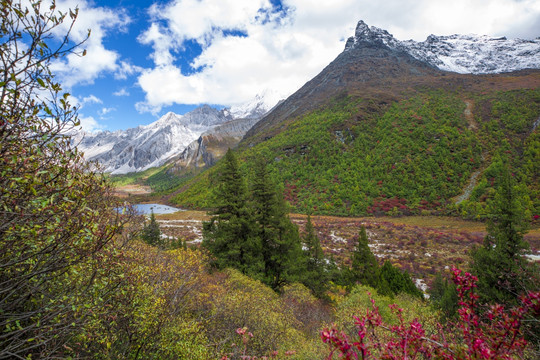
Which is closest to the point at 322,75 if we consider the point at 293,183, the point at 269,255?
the point at 293,183

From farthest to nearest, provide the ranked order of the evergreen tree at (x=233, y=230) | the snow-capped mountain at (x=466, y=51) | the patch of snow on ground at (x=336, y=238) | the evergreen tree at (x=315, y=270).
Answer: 1. the snow-capped mountain at (x=466, y=51)
2. the patch of snow on ground at (x=336, y=238)
3. the evergreen tree at (x=315, y=270)
4. the evergreen tree at (x=233, y=230)

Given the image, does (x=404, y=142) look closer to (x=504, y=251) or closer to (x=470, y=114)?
(x=470, y=114)

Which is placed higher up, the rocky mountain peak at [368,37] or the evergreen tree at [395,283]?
the rocky mountain peak at [368,37]

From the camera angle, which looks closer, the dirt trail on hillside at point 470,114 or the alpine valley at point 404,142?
the alpine valley at point 404,142

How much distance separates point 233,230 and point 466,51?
224 meters

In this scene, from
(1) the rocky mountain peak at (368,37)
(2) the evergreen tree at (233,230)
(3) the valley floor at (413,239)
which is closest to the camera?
(2) the evergreen tree at (233,230)

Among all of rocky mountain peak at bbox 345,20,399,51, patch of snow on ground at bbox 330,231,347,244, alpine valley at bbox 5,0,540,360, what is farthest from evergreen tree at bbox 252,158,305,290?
rocky mountain peak at bbox 345,20,399,51

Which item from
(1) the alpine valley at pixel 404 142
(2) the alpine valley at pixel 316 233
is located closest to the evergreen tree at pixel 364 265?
(2) the alpine valley at pixel 316 233

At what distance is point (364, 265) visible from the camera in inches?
871

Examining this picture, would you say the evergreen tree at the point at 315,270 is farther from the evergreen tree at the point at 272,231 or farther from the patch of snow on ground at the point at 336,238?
the patch of snow on ground at the point at 336,238

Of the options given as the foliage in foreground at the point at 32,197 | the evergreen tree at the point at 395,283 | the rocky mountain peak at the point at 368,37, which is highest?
the rocky mountain peak at the point at 368,37

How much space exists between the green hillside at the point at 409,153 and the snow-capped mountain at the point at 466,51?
221 ft

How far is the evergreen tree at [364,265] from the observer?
21.5 meters

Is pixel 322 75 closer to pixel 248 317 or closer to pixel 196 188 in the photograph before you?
pixel 196 188
